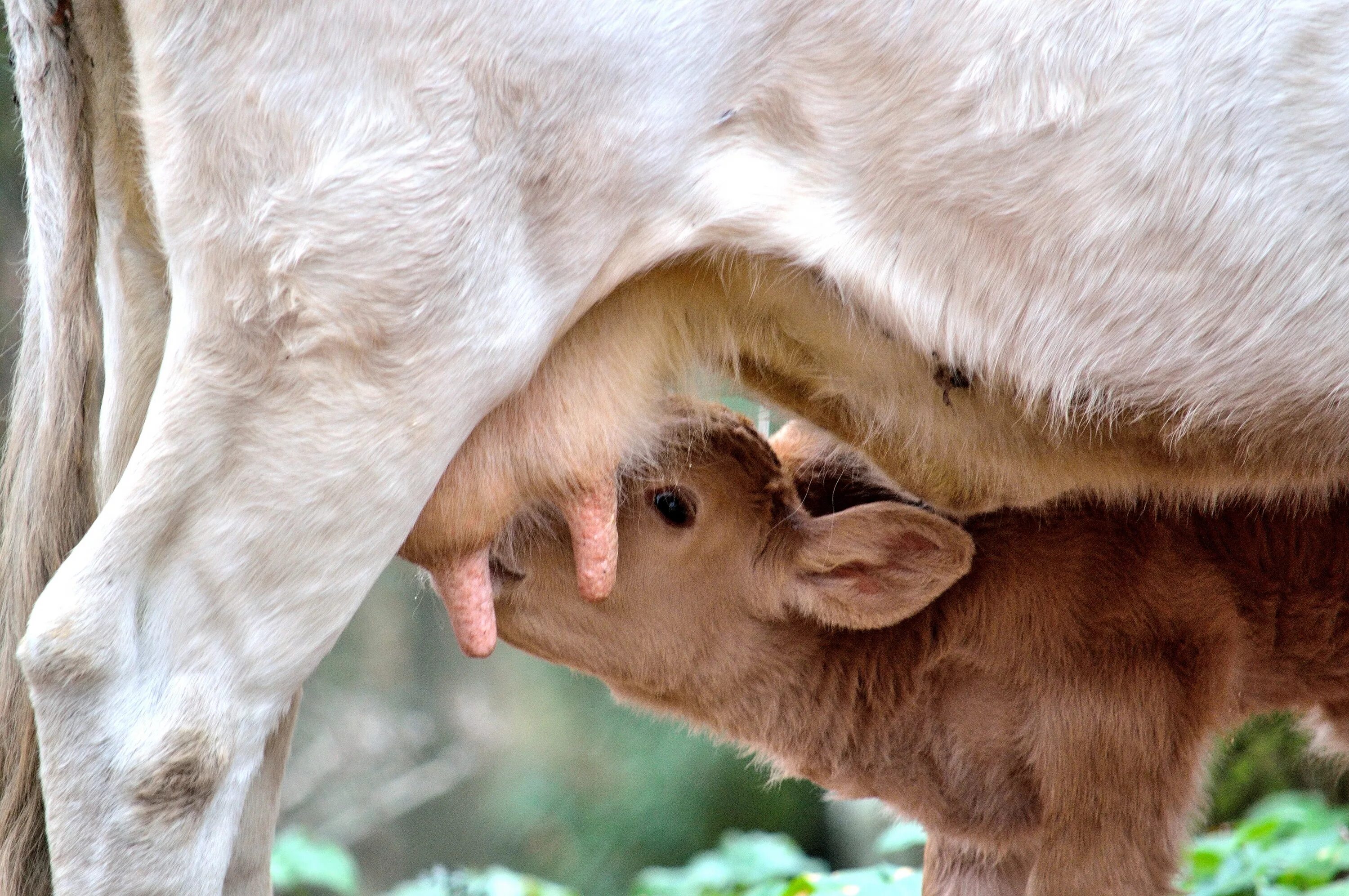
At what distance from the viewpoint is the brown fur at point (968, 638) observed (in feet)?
12.1

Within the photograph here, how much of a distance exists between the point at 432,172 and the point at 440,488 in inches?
25.5

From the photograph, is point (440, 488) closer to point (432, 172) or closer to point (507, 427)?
point (507, 427)

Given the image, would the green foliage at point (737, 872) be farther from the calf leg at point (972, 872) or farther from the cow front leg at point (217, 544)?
the cow front leg at point (217, 544)

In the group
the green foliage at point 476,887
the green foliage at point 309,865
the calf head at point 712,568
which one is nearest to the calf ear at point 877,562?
the calf head at point 712,568

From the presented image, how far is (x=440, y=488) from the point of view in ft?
9.03

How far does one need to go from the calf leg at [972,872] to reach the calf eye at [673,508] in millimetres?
1148

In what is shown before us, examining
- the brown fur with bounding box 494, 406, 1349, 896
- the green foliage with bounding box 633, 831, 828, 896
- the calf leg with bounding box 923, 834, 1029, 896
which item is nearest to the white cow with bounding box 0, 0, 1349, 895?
the brown fur with bounding box 494, 406, 1349, 896

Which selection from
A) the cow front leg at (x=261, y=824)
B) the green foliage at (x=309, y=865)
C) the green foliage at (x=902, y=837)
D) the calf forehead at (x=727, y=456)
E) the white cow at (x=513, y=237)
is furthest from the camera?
the green foliage at (x=902, y=837)

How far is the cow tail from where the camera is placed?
279 cm

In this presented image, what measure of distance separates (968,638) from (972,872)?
749 millimetres

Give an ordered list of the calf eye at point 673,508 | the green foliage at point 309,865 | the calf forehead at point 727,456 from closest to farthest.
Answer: the calf forehead at point 727,456 < the calf eye at point 673,508 < the green foliage at point 309,865

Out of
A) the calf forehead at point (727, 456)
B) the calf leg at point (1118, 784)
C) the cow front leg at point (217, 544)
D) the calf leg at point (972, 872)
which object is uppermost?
the cow front leg at point (217, 544)

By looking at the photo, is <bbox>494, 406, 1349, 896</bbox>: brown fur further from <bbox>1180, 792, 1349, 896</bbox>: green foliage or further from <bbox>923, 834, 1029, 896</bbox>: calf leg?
<bbox>1180, 792, 1349, 896</bbox>: green foliage

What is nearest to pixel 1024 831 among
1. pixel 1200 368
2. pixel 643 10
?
pixel 1200 368
